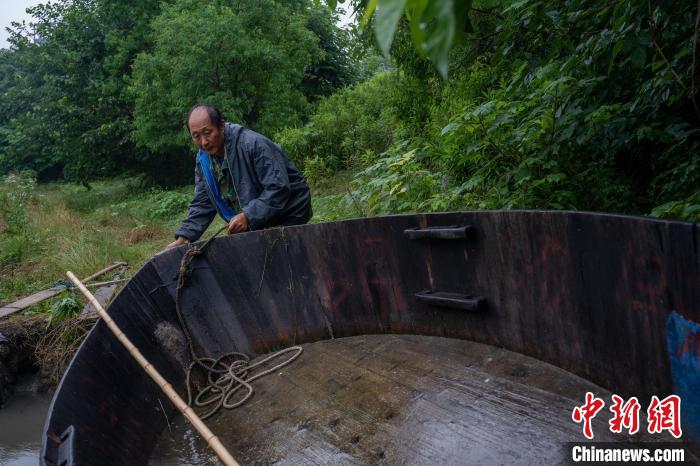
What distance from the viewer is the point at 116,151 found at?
15516 millimetres

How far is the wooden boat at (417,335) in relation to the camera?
1.78m

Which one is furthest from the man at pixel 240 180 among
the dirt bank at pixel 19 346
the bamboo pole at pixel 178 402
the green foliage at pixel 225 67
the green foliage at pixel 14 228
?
the green foliage at pixel 225 67

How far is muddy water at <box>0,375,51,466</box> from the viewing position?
12.3 ft

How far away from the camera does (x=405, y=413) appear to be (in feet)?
7.20

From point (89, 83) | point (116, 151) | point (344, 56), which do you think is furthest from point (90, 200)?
point (344, 56)

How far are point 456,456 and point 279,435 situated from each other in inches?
32.0

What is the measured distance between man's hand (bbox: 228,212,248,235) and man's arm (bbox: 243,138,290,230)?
0.03 metres

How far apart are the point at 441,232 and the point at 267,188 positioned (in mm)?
1276

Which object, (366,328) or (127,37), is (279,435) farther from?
(127,37)

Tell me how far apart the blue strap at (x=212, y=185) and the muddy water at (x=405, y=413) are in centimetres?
134

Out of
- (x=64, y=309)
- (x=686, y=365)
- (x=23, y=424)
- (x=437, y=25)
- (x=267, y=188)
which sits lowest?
(x=23, y=424)

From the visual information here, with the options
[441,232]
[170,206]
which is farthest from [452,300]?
[170,206]

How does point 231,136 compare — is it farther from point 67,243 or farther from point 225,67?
point 225,67

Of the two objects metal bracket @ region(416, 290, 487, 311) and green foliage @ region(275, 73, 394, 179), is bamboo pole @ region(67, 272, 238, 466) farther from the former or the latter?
green foliage @ region(275, 73, 394, 179)
